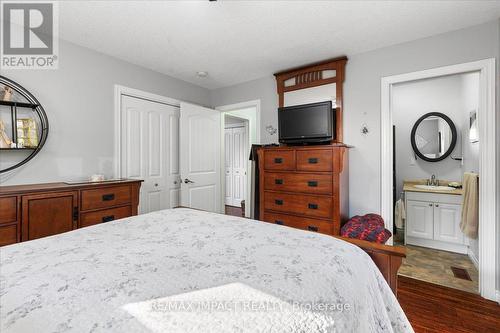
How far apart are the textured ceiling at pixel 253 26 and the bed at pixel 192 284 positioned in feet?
5.88

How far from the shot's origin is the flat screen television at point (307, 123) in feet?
8.73

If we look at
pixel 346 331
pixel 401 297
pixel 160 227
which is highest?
pixel 160 227

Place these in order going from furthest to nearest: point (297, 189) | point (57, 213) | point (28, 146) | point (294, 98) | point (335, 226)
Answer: point (294, 98) → point (297, 189) → point (335, 226) → point (28, 146) → point (57, 213)

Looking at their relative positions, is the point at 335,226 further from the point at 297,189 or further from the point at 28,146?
the point at 28,146

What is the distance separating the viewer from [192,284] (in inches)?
28.7

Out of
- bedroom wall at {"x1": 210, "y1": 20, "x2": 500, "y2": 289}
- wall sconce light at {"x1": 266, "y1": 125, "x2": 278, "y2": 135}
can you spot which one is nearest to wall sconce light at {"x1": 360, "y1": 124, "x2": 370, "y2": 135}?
bedroom wall at {"x1": 210, "y1": 20, "x2": 500, "y2": 289}

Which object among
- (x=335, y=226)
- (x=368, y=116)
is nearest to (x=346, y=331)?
(x=335, y=226)

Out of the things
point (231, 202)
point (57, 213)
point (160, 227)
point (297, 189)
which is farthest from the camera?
point (231, 202)

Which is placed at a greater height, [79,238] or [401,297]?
[79,238]

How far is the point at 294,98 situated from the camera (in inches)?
126

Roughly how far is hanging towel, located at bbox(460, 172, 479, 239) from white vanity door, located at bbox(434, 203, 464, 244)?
39 cm

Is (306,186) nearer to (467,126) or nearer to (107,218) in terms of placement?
(107,218)

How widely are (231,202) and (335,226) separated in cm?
411

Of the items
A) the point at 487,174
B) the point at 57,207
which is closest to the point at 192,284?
the point at 57,207
